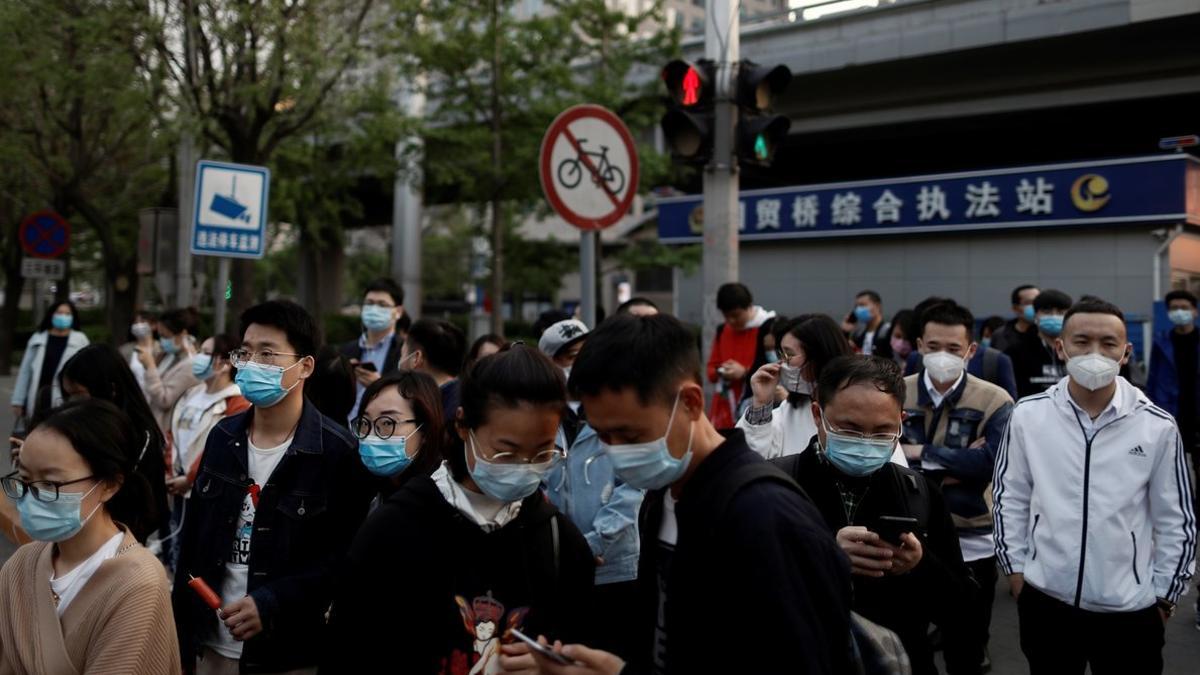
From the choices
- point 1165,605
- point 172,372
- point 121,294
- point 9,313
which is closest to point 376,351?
point 172,372

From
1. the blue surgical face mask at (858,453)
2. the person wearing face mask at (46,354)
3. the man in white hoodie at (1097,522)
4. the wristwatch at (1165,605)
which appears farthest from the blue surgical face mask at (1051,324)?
the person wearing face mask at (46,354)

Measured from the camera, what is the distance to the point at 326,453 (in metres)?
3.48

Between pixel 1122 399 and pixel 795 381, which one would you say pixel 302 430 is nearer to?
pixel 795 381

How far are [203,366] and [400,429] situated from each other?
11.9 feet

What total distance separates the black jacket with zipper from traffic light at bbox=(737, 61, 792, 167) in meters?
5.61

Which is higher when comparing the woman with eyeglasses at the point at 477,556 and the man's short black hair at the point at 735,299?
the man's short black hair at the point at 735,299

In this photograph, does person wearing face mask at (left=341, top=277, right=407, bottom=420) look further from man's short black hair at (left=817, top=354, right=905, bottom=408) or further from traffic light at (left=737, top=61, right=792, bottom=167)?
man's short black hair at (left=817, top=354, right=905, bottom=408)

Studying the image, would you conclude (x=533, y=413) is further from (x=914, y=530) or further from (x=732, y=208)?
(x=732, y=208)

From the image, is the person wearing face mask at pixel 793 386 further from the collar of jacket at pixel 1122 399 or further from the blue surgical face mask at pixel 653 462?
the blue surgical face mask at pixel 653 462

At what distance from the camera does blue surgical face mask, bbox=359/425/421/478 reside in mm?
3490

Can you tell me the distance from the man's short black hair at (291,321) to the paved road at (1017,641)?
3764mm

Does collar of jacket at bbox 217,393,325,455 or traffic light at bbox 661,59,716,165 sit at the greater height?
traffic light at bbox 661,59,716,165

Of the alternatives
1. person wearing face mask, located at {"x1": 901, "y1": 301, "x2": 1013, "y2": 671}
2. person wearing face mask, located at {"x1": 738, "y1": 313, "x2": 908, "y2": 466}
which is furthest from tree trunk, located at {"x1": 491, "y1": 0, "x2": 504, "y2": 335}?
person wearing face mask, located at {"x1": 738, "y1": 313, "x2": 908, "y2": 466}

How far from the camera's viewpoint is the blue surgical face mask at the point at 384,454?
3.49 meters
